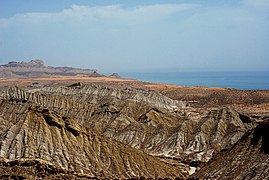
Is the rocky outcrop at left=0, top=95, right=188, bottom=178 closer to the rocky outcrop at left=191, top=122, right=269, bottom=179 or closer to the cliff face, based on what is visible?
the cliff face

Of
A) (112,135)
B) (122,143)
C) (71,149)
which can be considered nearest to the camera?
(71,149)

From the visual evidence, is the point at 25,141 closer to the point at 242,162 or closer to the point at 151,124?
the point at 242,162

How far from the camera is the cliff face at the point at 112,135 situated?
47.0 metres

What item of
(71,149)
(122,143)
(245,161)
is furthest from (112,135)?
(245,161)

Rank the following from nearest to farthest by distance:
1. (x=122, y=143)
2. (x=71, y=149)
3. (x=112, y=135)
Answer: (x=71, y=149)
(x=122, y=143)
(x=112, y=135)

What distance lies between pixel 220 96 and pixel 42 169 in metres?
102

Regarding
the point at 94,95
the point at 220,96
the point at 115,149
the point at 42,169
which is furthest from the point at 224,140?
the point at 220,96

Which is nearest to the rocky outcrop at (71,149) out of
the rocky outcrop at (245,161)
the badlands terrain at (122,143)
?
the badlands terrain at (122,143)

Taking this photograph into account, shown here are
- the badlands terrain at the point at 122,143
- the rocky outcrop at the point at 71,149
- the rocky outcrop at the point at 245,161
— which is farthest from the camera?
the rocky outcrop at the point at 71,149

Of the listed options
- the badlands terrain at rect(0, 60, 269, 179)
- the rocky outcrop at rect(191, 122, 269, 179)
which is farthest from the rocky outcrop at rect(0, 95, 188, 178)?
the rocky outcrop at rect(191, 122, 269, 179)

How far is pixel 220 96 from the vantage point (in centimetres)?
13050

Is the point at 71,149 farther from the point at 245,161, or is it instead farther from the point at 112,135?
the point at 112,135

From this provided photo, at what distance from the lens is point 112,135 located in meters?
70.4

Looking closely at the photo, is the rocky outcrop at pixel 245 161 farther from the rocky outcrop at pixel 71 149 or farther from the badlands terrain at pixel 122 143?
the rocky outcrop at pixel 71 149
